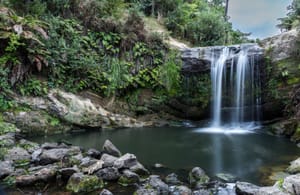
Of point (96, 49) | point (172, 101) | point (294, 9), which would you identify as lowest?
point (172, 101)

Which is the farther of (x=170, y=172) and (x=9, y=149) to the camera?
(x=9, y=149)

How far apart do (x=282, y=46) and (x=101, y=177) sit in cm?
961

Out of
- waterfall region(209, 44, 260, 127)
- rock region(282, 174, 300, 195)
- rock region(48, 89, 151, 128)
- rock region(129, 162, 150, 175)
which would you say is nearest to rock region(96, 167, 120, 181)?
rock region(129, 162, 150, 175)

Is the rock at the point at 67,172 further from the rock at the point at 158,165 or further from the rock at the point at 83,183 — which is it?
the rock at the point at 158,165

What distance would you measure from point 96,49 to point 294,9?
405 inches

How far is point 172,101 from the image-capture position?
1231 centimetres

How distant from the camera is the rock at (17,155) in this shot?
520cm

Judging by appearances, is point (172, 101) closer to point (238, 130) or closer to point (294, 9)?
point (238, 130)

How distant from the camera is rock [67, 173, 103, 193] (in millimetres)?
4055

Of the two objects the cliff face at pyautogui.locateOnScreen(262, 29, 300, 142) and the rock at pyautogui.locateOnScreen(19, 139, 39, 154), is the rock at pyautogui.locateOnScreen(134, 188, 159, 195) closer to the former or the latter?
the rock at pyautogui.locateOnScreen(19, 139, 39, 154)

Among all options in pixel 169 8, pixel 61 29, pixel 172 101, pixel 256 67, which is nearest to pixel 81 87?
pixel 61 29

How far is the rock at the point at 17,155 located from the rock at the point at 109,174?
1687 mm

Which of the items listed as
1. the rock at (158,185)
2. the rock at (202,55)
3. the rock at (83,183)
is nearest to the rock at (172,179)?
the rock at (158,185)

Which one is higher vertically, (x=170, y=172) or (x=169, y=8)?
(x=169, y=8)
